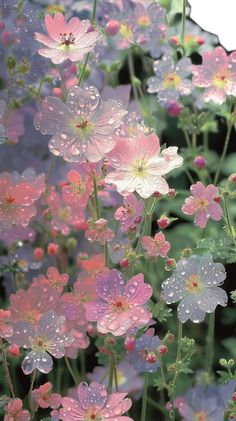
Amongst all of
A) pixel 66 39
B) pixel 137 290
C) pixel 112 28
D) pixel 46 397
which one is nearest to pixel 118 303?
pixel 137 290

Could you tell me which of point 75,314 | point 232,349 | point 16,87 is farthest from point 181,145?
point 75,314

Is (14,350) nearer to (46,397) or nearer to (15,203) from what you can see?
(46,397)

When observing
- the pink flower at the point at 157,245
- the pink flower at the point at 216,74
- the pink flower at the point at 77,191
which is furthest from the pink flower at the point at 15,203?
the pink flower at the point at 216,74

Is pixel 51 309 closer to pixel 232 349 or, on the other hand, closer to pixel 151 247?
pixel 151 247

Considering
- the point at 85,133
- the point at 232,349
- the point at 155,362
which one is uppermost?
the point at 85,133

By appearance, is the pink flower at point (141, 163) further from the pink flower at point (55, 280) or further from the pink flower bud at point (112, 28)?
the pink flower bud at point (112, 28)

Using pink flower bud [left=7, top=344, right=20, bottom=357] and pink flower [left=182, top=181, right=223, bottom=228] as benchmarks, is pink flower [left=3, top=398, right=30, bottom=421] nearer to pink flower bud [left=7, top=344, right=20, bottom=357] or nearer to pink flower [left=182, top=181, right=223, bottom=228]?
pink flower bud [left=7, top=344, right=20, bottom=357]
